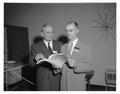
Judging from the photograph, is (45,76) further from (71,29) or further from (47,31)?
(71,29)

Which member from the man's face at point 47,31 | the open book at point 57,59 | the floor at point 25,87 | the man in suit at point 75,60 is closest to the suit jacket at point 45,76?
the man's face at point 47,31

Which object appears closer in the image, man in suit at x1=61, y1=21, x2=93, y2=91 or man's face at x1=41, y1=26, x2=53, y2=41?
man in suit at x1=61, y1=21, x2=93, y2=91

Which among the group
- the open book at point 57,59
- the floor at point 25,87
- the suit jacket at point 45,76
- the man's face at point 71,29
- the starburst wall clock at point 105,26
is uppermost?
the starburst wall clock at point 105,26

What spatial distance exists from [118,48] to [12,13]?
12.7ft

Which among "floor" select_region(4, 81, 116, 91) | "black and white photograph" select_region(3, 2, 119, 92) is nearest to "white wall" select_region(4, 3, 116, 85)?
"black and white photograph" select_region(3, 2, 119, 92)

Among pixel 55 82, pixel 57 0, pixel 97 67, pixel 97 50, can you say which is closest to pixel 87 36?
pixel 97 50

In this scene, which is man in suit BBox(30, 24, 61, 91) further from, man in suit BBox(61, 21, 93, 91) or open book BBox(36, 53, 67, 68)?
open book BBox(36, 53, 67, 68)

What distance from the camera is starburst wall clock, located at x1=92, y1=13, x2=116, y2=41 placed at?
3.79 metres

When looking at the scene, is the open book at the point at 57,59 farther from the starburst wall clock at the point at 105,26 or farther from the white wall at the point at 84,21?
the starburst wall clock at the point at 105,26

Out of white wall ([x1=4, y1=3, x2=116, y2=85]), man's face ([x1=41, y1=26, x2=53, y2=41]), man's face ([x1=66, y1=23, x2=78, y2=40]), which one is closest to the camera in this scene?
man's face ([x1=66, y1=23, x2=78, y2=40])

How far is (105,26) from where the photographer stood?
151 inches

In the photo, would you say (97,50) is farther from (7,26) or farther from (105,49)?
(7,26)

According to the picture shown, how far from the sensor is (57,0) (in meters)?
1.62

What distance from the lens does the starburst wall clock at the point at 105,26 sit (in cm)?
379
